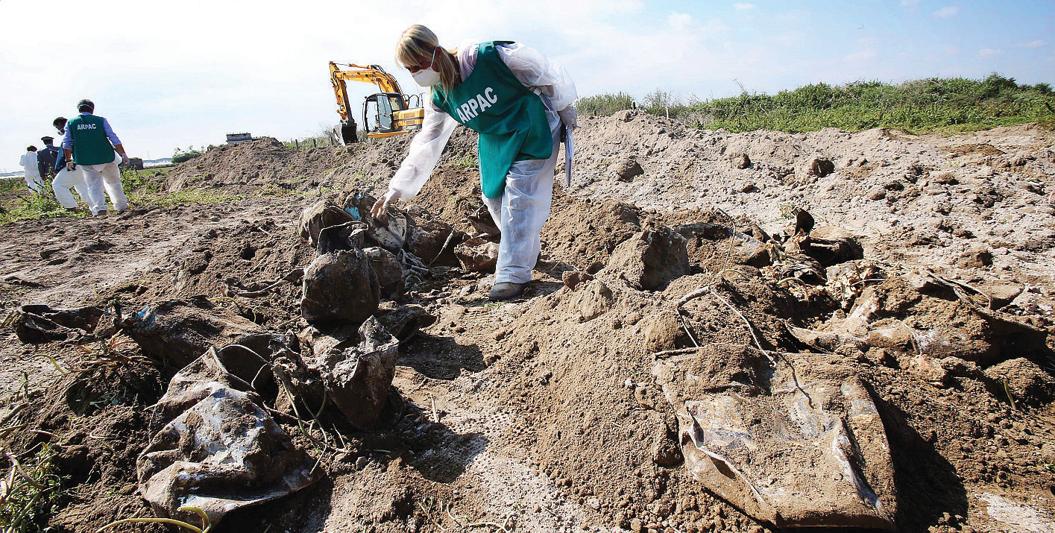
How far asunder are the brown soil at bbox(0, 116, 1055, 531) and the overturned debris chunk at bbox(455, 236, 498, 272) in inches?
8.1

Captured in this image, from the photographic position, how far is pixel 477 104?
11.7 feet

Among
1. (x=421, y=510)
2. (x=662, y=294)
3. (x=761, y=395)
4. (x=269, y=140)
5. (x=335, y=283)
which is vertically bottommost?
(x=421, y=510)

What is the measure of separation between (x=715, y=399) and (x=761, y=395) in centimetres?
18

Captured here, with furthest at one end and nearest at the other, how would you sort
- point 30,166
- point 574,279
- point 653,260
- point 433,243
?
point 30,166
point 433,243
point 653,260
point 574,279

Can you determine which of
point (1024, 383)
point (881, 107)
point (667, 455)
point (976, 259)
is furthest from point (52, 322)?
point (881, 107)

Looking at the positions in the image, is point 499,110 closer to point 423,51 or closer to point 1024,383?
point 423,51

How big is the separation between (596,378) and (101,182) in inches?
396

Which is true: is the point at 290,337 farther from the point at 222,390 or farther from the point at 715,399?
the point at 715,399

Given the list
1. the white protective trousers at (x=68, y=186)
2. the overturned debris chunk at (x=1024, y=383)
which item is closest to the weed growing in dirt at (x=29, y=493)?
the overturned debris chunk at (x=1024, y=383)

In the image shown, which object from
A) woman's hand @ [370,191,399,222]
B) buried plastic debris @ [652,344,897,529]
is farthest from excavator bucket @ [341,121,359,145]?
buried plastic debris @ [652,344,897,529]

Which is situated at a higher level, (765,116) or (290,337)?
(765,116)

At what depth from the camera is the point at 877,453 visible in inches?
71.2

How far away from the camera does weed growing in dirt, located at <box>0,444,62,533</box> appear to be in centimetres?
204

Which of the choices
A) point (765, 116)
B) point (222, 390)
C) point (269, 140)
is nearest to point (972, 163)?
point (765, 116)
